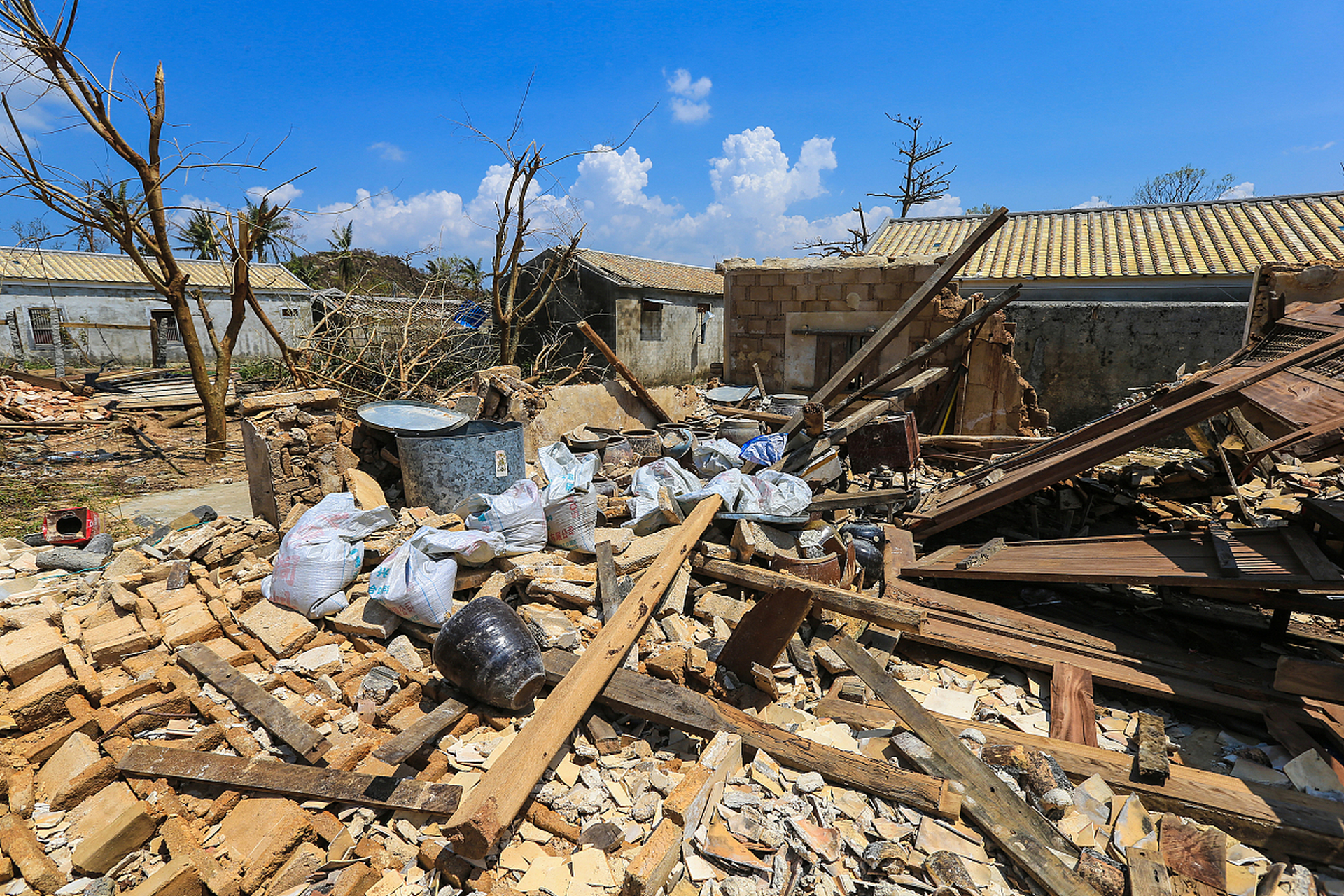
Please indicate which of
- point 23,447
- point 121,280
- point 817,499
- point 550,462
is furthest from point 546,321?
point 121,280

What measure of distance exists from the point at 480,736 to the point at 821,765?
5.25ft

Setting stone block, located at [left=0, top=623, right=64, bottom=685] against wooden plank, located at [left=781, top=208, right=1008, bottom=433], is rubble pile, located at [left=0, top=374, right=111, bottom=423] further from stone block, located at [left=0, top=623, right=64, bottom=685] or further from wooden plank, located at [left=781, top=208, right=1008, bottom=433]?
wooden plank, located at [left=781, top=208, right=1008, bottom=433]

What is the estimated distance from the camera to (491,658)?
2953 mm

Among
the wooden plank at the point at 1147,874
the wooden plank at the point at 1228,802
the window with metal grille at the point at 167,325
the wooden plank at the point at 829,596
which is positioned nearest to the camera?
the wooden plank at the point at 1147,874

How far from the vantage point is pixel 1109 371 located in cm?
954

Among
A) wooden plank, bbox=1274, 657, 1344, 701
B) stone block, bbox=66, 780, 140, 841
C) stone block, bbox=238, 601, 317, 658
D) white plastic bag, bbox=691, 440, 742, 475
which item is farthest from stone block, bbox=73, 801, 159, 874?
wooden plank, bbox=1274, 657, 1344, 701

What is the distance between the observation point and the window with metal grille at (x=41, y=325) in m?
19.3

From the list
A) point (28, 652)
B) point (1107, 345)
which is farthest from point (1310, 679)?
point (1107, 345)

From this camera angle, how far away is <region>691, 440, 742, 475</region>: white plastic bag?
5844mm

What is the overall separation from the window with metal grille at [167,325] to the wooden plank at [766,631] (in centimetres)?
2522

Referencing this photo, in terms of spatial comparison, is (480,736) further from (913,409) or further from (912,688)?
(913,409)

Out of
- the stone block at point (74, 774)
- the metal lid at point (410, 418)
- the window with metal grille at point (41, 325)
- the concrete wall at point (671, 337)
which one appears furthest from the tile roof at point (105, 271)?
the stone block at point (74, 774)

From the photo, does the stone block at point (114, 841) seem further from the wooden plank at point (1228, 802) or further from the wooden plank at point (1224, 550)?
the wooden plank at point (1224, 550)

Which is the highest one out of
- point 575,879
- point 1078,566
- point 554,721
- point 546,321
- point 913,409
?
point 546,321
